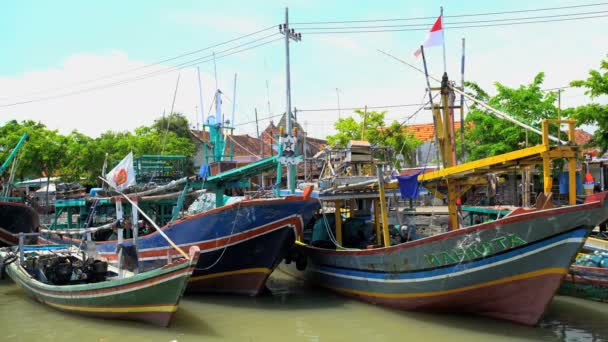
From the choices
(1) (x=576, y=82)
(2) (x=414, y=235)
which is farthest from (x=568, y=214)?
(1) (x=576, y=82)

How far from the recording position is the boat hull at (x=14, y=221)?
58.5ft

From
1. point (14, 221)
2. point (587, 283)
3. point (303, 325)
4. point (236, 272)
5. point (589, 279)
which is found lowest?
point (303, 325)

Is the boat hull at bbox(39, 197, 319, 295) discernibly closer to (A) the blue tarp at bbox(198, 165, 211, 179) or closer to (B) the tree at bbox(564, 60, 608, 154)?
(A) the blue tarp at bbox(198, 165, 211, 179)

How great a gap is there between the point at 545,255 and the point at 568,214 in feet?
2.91

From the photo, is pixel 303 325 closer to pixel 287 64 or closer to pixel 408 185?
pixel 408 185

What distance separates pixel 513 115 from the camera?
21.5 m

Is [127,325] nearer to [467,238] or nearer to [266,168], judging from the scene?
[266,168]

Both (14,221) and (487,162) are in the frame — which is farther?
(14,221)

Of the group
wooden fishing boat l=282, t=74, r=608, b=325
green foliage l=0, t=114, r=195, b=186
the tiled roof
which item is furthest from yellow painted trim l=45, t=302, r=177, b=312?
the tiled roof

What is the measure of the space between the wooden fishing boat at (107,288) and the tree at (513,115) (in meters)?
16.7

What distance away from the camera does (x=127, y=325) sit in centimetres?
1007

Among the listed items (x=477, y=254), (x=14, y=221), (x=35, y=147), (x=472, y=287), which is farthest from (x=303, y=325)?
(x=35, y=147)

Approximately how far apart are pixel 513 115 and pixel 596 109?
16.2 ft

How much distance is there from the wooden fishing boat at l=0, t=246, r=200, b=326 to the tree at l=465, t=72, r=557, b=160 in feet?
54.7
